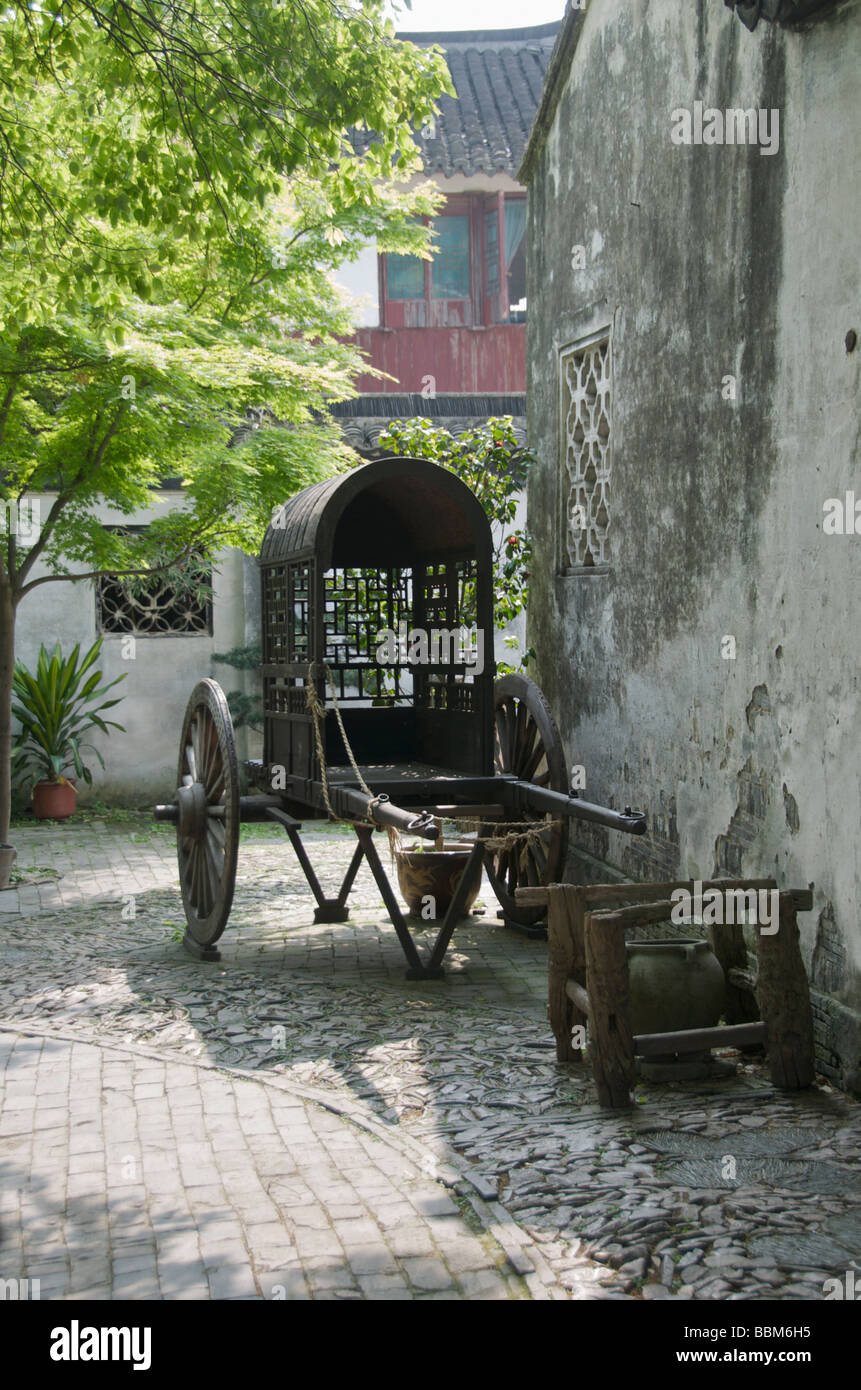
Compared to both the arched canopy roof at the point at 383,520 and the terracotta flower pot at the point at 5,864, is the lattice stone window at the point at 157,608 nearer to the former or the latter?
the terracotta flower pot at the point at 5,864

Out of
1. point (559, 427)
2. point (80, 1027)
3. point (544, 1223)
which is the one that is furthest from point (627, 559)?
point (544, 1223)

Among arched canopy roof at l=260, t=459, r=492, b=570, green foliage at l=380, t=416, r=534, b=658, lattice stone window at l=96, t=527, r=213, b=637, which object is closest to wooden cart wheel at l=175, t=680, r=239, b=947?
arched canopy roof at l=260, t=459, r=492, b=570

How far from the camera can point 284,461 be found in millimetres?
10938

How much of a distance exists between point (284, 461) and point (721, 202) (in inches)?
211

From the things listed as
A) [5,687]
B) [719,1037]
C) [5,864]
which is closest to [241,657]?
[5,687]

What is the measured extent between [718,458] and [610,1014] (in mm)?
2783

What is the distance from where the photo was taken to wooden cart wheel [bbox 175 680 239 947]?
7168 mm

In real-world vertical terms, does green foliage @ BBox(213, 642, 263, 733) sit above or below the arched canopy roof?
below

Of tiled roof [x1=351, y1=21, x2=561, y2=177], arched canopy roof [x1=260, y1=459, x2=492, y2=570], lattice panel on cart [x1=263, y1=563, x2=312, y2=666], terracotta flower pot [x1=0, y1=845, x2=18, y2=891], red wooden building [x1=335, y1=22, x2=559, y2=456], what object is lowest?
terracotta flower pot [x1=0, y1=845, x2=18, y2=891]

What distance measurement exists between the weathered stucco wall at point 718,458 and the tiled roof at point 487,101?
7.01 m

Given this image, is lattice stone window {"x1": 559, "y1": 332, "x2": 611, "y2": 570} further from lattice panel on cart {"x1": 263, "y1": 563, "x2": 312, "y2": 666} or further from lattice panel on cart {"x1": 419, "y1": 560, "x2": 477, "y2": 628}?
lattice panel on cart {"x1": 263, "y1": 563, "x2": 312, "y2": 666}

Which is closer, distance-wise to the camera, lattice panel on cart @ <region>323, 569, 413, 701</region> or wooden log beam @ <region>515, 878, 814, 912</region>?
wooden log beam @ <region>515, 878, 814, 912</region>

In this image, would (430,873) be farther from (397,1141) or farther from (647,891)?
(397,1141)

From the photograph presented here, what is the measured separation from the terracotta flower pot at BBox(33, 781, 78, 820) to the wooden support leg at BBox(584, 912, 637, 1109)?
937cm
